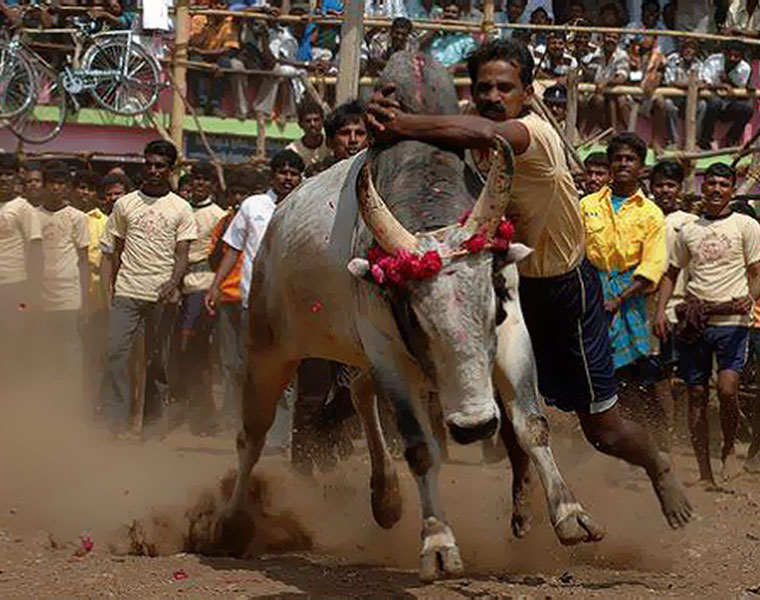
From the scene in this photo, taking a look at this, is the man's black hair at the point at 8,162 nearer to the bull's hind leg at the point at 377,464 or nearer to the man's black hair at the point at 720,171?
the man's black hair at the point at 720,171

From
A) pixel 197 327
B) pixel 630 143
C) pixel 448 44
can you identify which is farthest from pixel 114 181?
pixel 630 143

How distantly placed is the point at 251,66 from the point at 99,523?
8.64m

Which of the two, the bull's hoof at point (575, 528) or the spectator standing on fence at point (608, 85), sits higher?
the spectator standing on fence at point (608, 85)

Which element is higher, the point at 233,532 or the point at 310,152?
the point at 310,152

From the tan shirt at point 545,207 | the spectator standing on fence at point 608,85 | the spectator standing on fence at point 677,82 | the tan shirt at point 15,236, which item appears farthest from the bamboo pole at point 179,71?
the tan shirt at point 545,207

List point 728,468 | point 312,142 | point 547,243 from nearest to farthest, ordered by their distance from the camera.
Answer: point 547,243 → point 728,468 → point 312,142

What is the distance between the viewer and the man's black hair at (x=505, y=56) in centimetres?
593

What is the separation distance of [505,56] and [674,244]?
3975 millimetres

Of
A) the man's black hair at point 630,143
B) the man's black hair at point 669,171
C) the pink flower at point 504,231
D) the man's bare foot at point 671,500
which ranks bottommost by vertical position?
the man's bare foot at point 671,500

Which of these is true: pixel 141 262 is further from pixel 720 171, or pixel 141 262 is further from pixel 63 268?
pixel 720 171

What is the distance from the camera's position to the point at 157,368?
1143cm

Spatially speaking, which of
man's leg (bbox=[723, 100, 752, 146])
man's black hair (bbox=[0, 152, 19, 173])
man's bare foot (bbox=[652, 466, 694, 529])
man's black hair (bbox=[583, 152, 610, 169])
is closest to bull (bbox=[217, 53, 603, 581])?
man's bare foot (bbox=[652, 466, 694, 529])

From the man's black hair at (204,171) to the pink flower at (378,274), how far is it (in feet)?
22.4

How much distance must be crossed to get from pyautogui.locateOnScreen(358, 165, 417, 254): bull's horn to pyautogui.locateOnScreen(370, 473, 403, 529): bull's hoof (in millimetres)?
1699
